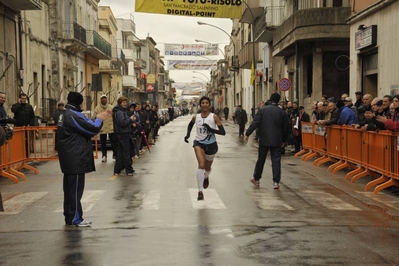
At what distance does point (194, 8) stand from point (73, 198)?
699 inches

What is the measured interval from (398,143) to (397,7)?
8193 mm

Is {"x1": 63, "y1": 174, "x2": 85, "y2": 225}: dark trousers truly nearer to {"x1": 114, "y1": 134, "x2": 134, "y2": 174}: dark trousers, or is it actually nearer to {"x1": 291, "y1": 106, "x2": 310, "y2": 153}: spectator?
{"x1": 114, "y1": 134, "x2": 134, "y2": 174}: dark trousers

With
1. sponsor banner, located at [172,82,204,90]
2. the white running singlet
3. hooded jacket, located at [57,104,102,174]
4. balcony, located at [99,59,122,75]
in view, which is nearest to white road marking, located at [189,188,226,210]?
the white running singlet

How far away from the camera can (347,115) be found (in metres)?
16.4

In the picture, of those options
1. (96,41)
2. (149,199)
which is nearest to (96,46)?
(96,41)

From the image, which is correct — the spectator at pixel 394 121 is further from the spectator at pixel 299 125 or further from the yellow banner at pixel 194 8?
the yellow banner at pixel 194 8

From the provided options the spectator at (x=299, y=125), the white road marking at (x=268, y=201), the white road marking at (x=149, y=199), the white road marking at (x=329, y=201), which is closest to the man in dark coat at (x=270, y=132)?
the white road marking at (x=268, y=201)

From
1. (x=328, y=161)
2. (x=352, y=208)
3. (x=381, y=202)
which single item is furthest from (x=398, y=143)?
(x=328, y=161)

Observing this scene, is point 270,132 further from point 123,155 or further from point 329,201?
point 123,155

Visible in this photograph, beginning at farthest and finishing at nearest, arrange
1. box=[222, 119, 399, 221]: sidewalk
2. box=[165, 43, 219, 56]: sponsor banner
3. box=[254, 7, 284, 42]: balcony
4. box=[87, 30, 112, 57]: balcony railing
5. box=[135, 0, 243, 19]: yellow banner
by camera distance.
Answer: box=[165, 43, 219, 56]: sponsor banner < box=[87, 30, 112, 57]: balcony railing < box=[254, 7, 284, 42]: balcony < box=[135, 0, 243, 19]: yellow banner < box=[222, 119, 399, 221]: sidewalk

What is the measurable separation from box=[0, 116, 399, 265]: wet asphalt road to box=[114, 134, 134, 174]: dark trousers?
2.64 feet

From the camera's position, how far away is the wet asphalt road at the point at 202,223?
6781 mm

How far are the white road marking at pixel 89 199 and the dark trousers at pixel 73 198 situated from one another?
3.97 feet

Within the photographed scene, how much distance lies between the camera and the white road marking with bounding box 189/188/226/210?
33.6ft
